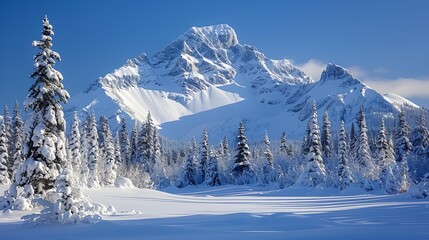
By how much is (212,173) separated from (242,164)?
6.38m

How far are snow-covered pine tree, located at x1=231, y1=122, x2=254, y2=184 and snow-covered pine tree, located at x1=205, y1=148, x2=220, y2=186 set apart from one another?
3.63 meters

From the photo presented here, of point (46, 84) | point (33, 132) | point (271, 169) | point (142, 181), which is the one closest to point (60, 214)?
point (33, 132)

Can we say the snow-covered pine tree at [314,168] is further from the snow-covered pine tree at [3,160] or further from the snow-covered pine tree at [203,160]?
the snow-covered pine tree at [3,160]

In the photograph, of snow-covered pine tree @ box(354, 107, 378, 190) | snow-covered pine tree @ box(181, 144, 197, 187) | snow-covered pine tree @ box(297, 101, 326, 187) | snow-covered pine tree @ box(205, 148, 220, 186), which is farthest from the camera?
snow-covered pine tree @ box(181, 144, 197, 187)

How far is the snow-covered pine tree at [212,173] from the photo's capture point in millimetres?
68062

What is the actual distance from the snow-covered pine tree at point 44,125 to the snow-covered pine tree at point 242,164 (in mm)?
46428

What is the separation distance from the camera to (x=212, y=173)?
68438mm

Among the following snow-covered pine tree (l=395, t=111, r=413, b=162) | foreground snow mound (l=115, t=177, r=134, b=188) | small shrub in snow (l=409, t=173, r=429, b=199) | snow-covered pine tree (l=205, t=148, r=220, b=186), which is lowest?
small shrub in snow (l=409, t=173, r=429, b=199)

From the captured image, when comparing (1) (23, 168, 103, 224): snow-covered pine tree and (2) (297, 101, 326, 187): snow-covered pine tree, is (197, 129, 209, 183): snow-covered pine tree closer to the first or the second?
(2) (297, 101, 326, 187): snow-covered pine tree

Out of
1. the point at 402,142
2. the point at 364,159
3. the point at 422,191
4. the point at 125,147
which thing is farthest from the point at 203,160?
the point at 422,191

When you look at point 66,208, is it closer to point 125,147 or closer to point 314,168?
point 314,168

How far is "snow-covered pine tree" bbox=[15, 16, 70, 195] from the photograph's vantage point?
19094 mm

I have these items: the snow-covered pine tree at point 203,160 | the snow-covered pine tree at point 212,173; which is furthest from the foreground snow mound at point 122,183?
the snow-covered pine tree at point 203,160

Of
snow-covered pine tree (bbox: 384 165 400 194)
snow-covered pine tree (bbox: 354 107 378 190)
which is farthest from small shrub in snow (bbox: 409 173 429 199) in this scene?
snow-covered pine tree (bbox: 354 107 378 190)
